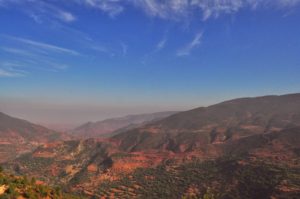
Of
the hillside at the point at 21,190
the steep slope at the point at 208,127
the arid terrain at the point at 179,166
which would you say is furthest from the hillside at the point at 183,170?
the hillside at the point at 21,190

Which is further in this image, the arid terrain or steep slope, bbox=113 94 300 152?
steep slope, bbox=113 94 300 152

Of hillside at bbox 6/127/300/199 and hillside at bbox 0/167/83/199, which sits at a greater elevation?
hillside at bbox 0/167/83/199

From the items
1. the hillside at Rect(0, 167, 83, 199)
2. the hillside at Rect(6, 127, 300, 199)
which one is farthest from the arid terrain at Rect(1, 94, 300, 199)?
the hillside at Rect(0, 167, 83, 199)

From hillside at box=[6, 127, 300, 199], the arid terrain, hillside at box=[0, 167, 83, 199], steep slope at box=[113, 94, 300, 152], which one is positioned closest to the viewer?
hillside at box=[0, 167, 83, 199]

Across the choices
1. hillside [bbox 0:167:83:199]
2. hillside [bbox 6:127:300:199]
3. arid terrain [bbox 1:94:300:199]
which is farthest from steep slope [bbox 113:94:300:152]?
hillside [bbox 0:167:83:199]

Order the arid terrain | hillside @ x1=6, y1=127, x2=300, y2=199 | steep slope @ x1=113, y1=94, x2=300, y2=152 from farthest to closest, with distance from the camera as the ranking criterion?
steep slope @ x1=113, y1=94, x2=300, y2=152 → the arid terrain → hillside @ x1=6, y1=127, x2=300, y2=199

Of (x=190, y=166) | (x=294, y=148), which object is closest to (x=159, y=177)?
(x=190, y=166)

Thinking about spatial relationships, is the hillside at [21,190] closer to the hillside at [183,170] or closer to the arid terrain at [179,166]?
the arid terrain at [179,166]

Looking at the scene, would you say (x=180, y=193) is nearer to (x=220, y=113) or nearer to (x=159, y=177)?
(x=159, y=177)

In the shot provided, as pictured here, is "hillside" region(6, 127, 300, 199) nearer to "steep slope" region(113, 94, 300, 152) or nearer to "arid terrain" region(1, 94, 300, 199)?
"arid terrain" region(1, 94, 300, 199)
